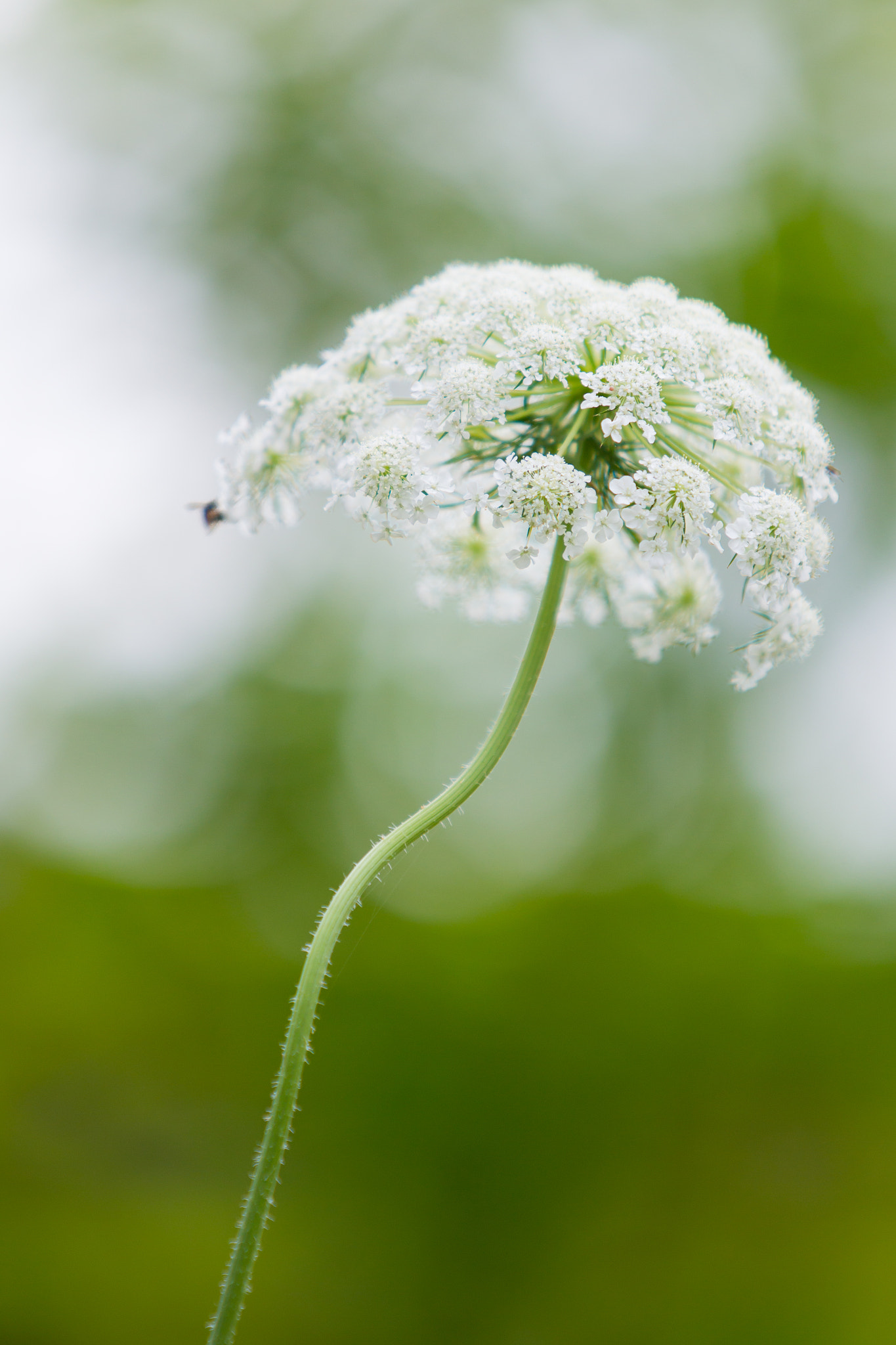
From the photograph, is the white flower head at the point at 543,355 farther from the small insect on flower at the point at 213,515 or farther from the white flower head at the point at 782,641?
the small insect on flower at the point at 213,515

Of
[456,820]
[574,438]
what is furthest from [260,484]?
[456,820]

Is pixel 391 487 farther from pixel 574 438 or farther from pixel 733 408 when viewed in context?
pixel 733 408

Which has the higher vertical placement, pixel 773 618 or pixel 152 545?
pixel 152 545

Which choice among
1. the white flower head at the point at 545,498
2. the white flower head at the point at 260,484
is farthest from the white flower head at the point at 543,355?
the white flower head at the point at 260,484

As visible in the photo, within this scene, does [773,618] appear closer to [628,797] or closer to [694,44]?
[628,797]

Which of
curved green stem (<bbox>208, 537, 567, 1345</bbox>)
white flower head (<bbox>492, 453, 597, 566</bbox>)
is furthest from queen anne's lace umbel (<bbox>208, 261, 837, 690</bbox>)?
curved green stem (<bbox>208, 537, 567, 1345</bbox>)

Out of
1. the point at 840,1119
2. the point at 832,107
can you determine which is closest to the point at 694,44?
the point at 832,107

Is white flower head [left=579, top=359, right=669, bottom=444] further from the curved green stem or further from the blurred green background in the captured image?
the blurred green background
